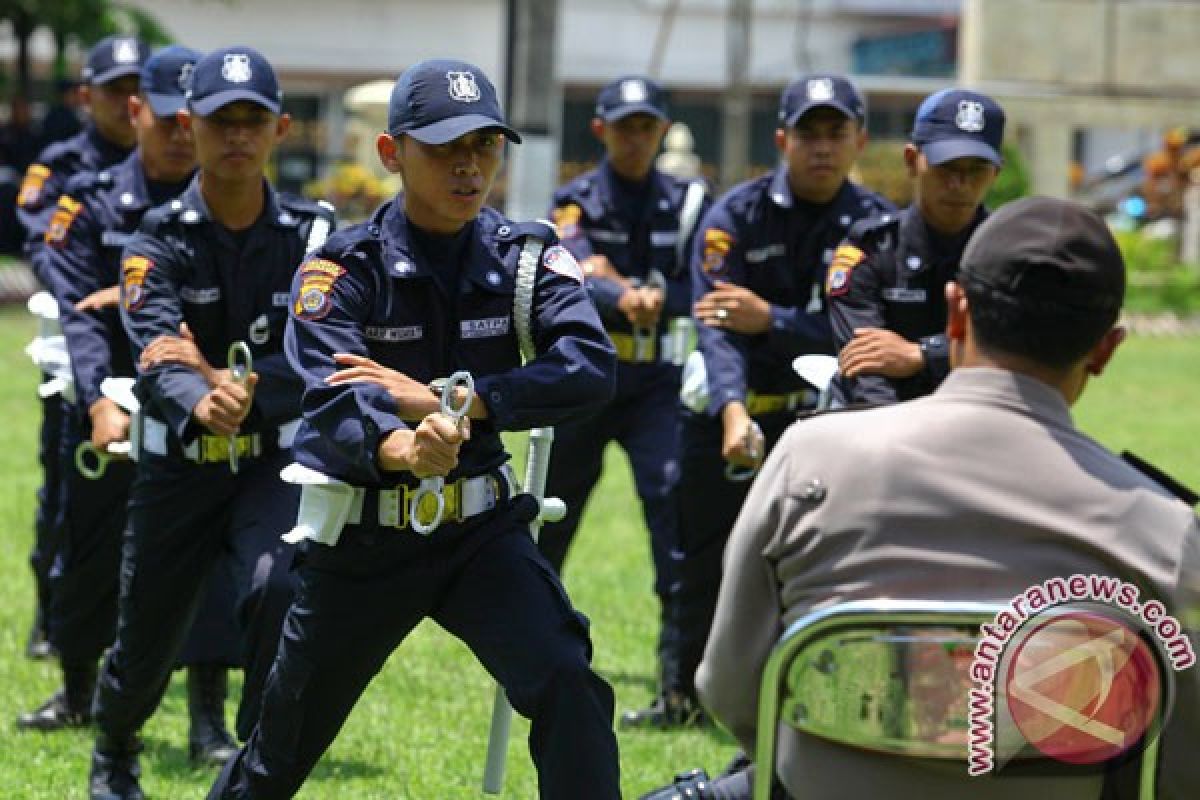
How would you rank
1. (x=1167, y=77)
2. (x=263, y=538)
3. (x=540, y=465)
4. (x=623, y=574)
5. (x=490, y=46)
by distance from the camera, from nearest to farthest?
(x=540, y=465), (x=263, y=538), (x=623, y=574), (x=1167, y=77), (x=490, y=46)

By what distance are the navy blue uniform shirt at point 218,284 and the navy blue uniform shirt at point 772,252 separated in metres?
1.67

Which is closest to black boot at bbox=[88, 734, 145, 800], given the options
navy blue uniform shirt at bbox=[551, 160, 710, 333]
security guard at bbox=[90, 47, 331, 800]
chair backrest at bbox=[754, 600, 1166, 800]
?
security guard at bbox=[90, 47, 331, 800]

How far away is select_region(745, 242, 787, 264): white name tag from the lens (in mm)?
7793

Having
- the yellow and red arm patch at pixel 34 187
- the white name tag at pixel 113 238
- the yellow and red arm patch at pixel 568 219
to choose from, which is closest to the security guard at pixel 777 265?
the yellow and red arm patch at pixel 568 219

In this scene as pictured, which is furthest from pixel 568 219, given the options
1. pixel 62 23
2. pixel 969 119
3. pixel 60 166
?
pixel 62 23

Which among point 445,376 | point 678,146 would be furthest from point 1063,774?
point 678,146

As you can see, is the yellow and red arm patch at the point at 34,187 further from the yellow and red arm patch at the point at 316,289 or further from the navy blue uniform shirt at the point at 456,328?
the yellow and red arm patch at the point at 316,289

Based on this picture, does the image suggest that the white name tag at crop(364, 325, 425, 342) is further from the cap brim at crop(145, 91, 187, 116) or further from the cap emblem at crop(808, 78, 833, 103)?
the cap emblem at crop(808, 78, 833, 103)

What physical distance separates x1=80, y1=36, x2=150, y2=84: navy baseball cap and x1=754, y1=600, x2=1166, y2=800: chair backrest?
19.1 feet

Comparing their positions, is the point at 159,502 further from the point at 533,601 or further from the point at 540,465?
the point at 533,601

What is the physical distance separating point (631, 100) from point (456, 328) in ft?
13.3

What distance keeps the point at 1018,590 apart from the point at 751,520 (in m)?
0.44

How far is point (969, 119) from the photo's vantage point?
6793mm

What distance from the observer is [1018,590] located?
3.43 m
